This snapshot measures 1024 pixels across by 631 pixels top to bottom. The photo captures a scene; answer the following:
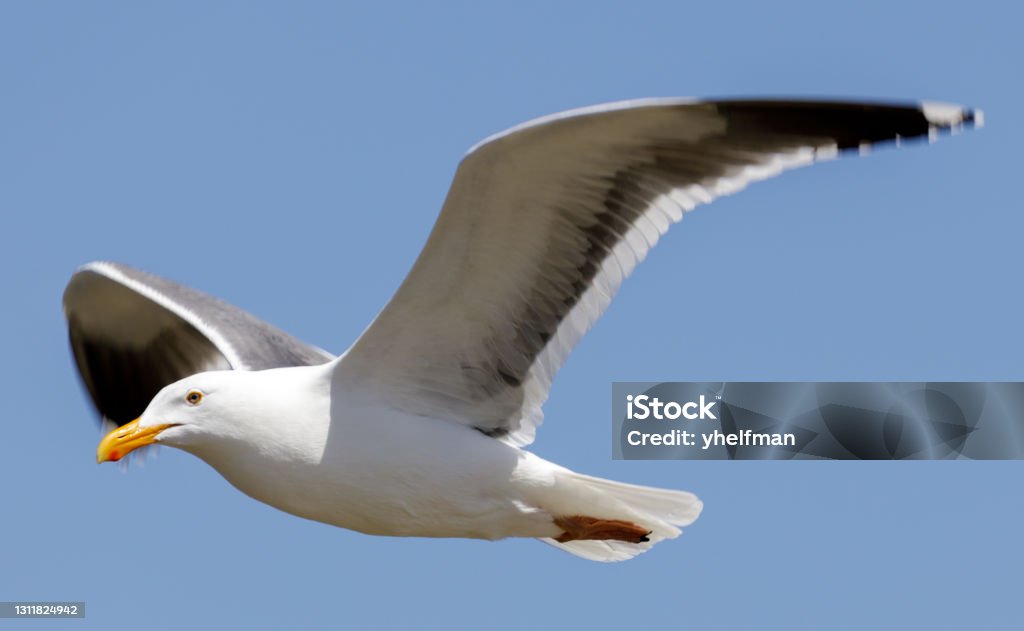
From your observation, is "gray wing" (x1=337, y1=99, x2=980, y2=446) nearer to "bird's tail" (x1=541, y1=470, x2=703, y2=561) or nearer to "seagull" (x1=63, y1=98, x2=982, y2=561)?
"seagull" (x1=63, y1=98, x2=982, y2=561)

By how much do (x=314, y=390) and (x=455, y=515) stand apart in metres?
0.88

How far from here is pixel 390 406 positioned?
8.56 meters

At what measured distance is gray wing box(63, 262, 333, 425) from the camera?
10.8 metres

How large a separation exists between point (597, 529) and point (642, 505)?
296 mm

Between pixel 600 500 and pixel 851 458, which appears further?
pixel 851 458

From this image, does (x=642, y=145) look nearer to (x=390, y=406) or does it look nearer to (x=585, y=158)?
(x=585, y=158)

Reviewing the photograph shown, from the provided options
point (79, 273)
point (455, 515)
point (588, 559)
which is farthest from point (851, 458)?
point (79, 273)

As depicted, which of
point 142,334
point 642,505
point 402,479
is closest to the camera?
point 402,479

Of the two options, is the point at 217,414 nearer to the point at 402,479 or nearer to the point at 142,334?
the point at 402,479

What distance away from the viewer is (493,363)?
8.63m

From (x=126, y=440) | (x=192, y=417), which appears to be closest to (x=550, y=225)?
(x=192, y=417)

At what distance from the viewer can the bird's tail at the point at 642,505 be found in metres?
8.75

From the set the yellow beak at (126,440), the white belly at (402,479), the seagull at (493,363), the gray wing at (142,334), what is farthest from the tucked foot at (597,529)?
the gray wing at (142,334)

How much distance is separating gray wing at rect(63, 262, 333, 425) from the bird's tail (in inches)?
98.8
